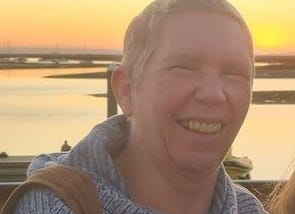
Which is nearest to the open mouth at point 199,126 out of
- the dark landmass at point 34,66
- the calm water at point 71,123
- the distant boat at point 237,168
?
the calm water at point 71,123

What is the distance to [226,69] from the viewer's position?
6.45 ft

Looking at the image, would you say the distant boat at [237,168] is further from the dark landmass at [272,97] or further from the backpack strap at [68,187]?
the dark landmass at [272,97]

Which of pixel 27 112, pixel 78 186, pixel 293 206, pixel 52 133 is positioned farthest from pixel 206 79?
pixel 27 112

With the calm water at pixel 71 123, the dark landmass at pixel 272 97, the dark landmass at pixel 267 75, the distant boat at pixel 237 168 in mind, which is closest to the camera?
the distant boat at pixel 237 168

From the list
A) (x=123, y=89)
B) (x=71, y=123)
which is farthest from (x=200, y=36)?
(x=71, y=123)

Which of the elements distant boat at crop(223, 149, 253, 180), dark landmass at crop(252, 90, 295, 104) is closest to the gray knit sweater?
distant boat at crop(223, 149, 253, 180)

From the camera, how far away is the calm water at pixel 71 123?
19875 millimetres

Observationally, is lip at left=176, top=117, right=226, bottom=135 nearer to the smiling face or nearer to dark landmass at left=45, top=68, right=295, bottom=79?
the smiling face

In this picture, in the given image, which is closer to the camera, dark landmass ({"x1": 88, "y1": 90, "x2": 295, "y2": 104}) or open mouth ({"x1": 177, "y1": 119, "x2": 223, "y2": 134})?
open mouth ({"x1": 177, "y1": 119, "x2": 223, "y2": 134})

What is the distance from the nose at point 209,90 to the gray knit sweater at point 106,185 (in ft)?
0.93

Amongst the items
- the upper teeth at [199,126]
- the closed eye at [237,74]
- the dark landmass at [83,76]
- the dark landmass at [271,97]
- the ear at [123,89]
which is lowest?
the dark landmass at [83,76]

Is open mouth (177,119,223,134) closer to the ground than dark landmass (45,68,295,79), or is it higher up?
higher up

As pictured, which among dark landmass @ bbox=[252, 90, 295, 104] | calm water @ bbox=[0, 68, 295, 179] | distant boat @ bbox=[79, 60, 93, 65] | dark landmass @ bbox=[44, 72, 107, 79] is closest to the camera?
calm water @ bbox=[0, 68, 295, 179]

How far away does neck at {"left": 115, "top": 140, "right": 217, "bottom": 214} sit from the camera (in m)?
2.03
